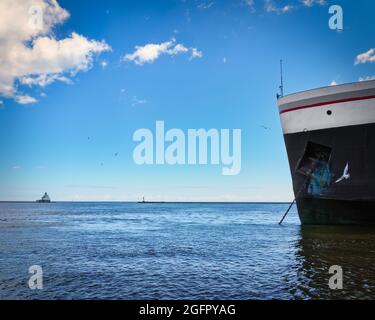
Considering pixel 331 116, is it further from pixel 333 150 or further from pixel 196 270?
pixel 196 270

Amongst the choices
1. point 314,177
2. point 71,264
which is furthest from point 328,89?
point 71,264

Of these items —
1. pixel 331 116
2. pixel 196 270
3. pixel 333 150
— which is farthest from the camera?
pixel 333 150

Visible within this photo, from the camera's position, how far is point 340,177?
70.6 feet

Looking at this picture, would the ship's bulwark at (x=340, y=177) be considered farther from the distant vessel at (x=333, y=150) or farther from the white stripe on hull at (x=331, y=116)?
the white stripe on hull at (x=331, y=116)

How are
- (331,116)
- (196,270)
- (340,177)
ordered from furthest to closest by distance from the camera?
(340,177) < (331,116) < (196,270)

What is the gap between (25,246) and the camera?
71.2 feet

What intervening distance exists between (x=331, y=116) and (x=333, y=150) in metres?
2.16

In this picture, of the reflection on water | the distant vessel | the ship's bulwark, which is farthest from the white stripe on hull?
the reflection on water

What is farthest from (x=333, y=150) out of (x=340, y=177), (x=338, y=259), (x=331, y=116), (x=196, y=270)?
(x=196, y=270)

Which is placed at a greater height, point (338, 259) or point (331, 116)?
point (331, 116)

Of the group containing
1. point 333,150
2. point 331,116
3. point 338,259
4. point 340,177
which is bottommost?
point 338,259

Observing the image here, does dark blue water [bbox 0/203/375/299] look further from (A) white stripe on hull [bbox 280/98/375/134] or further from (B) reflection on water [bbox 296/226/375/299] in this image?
(A) white stripe on hull [bbox 280/98/375/134]

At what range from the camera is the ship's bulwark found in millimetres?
20594
